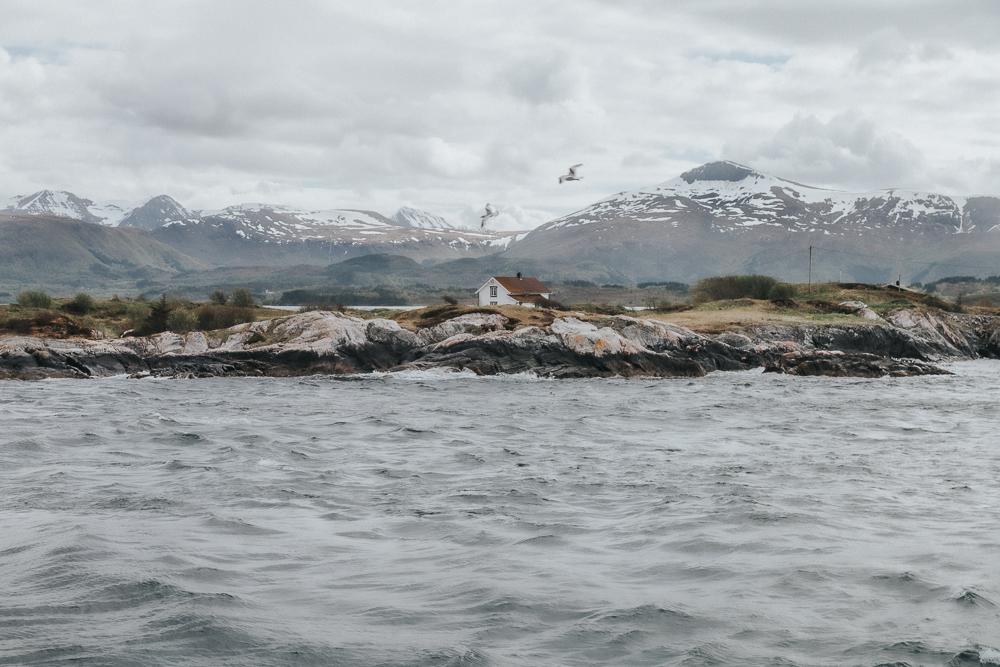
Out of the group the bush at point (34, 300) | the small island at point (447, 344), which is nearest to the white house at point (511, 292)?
the small island at point (447, 344)

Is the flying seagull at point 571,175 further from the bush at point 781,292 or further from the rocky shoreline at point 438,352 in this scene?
the bush at point 781,292

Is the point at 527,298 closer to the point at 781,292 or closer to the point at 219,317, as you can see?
the point at 781,292

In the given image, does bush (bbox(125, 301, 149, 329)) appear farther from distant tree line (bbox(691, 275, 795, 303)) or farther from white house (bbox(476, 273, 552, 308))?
distant tree line (bbox(691, 275, 795, 303))

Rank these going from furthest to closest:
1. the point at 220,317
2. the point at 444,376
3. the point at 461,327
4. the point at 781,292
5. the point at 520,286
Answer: the point at 520,286 → the point at 781,292 → the point at 220,317 → the point at 461,327 → the point at 444,376

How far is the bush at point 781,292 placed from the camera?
89.0 meters

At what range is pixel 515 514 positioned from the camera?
18.1 metres

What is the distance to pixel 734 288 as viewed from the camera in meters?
96.5

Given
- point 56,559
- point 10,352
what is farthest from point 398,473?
point 10,352

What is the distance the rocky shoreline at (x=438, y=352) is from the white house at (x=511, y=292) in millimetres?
A: 36316

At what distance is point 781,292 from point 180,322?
53957 millimetres

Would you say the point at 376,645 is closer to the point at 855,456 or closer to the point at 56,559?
the point at 56,559

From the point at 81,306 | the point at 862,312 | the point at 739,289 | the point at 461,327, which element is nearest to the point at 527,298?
the point at 739,289

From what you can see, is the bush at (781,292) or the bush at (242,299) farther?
the bush at (781,292)

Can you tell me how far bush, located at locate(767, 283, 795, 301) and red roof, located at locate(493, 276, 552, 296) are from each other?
23605 mm
